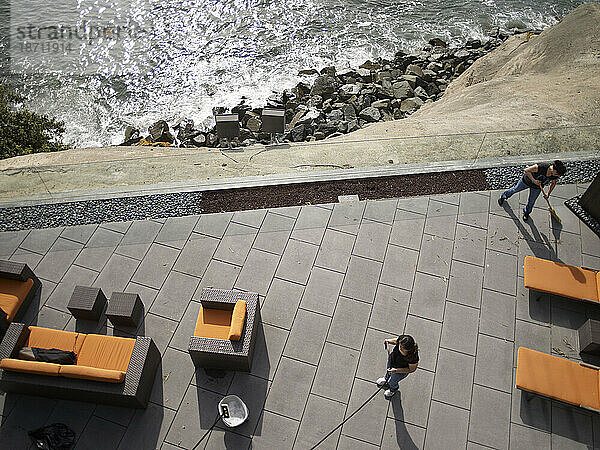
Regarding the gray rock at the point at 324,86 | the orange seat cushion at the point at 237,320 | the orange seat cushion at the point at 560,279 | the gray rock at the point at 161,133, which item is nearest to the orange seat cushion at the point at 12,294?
the orange seat cushion at the point at 237,320

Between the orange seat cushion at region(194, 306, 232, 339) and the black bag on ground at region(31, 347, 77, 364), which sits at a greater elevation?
the orange seat cushion at region(194, 306, 232, 339)

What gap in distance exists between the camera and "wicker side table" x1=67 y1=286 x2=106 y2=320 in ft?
22.1

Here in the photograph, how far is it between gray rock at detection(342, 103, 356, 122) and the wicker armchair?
29.6ft

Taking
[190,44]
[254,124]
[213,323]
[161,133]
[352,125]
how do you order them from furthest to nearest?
[190,44] < [161,133] < [254,124] < [352,125] < [213,323]

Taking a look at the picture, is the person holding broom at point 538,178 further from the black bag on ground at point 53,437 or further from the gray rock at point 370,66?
the gray rock at point 370,66

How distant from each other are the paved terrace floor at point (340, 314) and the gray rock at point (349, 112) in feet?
20.8

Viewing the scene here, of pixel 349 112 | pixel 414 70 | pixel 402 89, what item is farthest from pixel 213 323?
pixel 414 70

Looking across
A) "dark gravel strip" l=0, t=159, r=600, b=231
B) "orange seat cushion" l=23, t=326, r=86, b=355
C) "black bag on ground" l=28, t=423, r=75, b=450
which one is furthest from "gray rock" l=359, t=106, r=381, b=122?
"black bag on ground" l=28, t=423, r=75, b=450

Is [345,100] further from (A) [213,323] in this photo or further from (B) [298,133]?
(A) [213,323]

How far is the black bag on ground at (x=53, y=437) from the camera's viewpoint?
5.82m

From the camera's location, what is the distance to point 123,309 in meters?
6.71

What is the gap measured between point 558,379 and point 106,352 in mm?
5946

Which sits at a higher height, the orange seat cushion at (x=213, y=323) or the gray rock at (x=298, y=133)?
the orange seat cushion at (x=213, y=323)

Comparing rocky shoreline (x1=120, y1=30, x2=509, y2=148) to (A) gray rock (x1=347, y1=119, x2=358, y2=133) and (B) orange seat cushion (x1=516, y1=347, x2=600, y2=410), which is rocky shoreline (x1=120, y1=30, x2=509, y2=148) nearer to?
(A) gray rock (x1=347, y1=119, x2=358, y2=133)
